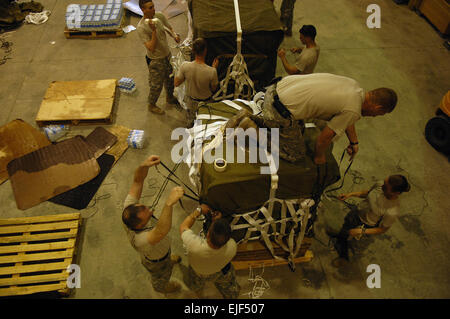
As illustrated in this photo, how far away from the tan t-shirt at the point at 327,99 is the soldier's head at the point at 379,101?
81 millimetres

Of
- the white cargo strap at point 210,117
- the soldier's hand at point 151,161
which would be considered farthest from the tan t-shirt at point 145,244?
the white cargo strap at point 210,117

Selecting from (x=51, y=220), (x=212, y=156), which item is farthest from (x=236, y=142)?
(x=51, y=220)

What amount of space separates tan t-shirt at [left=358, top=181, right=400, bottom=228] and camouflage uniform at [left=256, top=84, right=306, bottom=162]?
113 centimetres

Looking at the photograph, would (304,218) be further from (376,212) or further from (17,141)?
(17,141)

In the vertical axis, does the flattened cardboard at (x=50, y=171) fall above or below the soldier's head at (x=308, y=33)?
below

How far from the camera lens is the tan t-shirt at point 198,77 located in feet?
15.4

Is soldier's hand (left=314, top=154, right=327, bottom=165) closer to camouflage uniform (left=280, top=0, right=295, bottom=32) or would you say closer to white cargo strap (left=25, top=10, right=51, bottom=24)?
camouflage uniform (left=280, top=0, right=295, bottom=32)

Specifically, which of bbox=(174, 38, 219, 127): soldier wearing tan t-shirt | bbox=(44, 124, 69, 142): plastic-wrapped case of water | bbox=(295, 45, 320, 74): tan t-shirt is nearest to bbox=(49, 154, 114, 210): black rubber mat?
bbox=(44, 124, 69, 142): plastic-wrapped case of water

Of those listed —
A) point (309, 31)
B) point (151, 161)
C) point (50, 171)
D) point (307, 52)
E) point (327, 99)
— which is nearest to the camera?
point (327, 99)

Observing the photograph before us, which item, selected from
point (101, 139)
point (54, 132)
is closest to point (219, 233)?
point (101, 139)

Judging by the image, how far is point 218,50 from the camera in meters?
5.08

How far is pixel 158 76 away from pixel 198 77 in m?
1.34

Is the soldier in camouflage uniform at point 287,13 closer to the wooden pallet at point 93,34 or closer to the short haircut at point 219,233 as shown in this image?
the wooden pallet at point 93,34

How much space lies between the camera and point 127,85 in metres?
6.48
